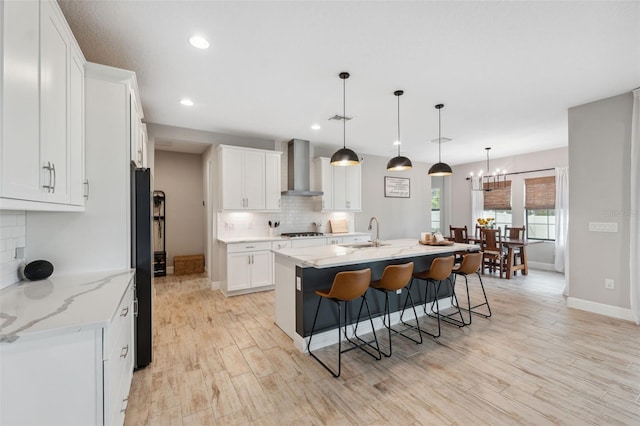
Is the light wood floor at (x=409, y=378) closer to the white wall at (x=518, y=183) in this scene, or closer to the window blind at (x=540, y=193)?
the white wall at (x=518, y=183)

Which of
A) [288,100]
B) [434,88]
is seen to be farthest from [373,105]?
[288,100]

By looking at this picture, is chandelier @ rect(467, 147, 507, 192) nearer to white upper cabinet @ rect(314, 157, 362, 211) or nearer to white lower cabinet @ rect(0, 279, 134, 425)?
white upper cabinet @ rect(314, 157, 362, 211)

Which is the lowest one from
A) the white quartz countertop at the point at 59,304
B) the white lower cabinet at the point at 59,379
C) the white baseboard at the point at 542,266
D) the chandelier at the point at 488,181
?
the white baseboard at the point at 542,266

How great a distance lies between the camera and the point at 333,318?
3008 millimetres

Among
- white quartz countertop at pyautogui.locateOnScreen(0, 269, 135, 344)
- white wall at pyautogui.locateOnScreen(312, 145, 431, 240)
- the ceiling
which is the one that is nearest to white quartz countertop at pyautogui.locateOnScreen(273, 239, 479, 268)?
white quartz countertop at pyautogui.locateOnScreen(0, 269, 135, 344)

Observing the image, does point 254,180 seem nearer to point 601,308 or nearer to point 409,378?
point 409,378

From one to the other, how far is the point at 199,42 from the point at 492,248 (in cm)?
636

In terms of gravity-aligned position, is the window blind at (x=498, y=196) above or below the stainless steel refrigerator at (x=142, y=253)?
above

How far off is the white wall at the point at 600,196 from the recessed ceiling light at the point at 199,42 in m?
4.83

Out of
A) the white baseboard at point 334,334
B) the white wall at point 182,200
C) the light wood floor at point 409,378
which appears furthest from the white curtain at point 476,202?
the white wall at point 182,200

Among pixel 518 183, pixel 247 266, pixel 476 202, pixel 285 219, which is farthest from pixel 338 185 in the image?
pixel 518 183

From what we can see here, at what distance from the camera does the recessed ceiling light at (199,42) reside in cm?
233

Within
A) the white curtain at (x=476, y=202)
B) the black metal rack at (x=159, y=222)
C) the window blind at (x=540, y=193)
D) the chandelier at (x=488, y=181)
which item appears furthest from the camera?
the white curtain at (x=476, y=202)

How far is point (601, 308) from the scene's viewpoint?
12.2 ft
